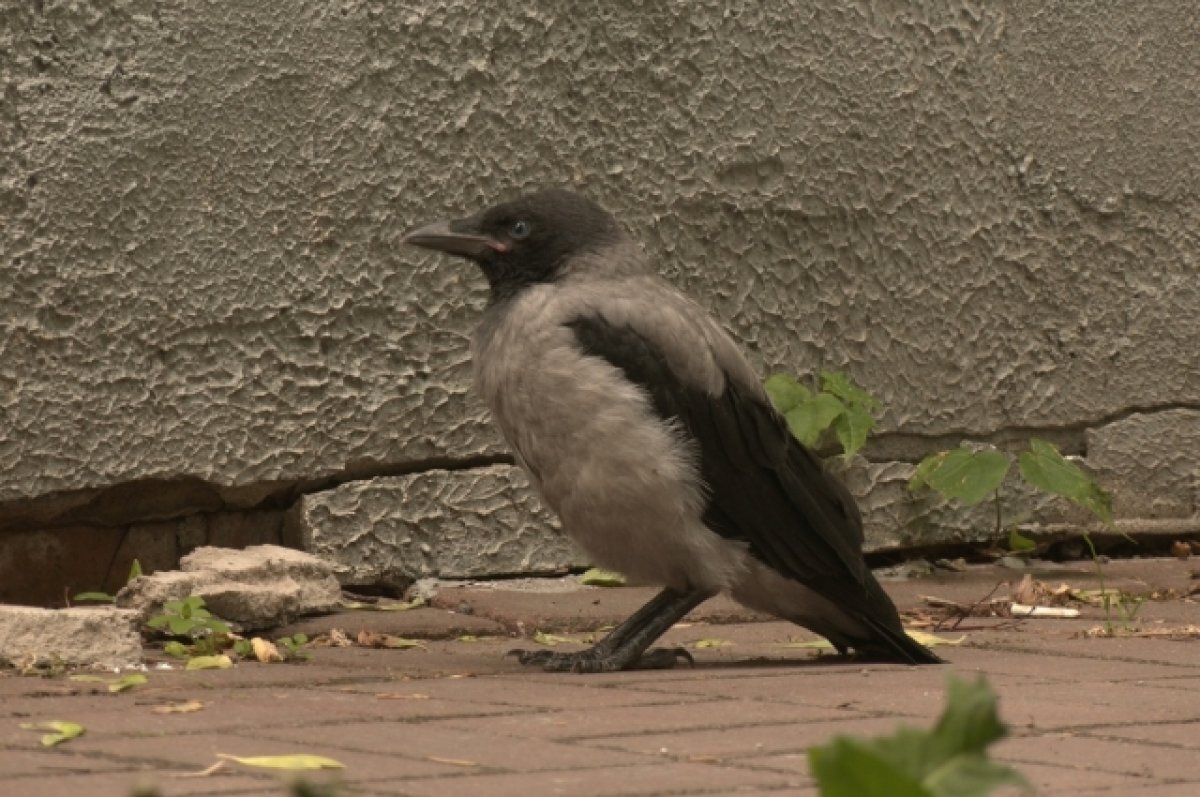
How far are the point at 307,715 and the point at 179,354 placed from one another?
5.40ft

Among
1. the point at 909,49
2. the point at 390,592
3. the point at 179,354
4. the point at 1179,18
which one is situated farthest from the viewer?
the point at 1179,18

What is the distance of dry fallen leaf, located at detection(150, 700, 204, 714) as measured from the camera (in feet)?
11.3

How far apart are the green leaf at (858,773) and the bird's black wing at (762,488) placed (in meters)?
2.78

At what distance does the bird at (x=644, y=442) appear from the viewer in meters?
4.29

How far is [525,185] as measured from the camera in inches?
209

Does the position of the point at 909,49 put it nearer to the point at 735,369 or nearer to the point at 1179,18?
the point at 1179,18

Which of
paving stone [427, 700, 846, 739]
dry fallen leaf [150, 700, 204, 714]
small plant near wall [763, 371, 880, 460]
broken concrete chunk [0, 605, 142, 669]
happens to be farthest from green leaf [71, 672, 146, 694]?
small plant near wall [763, 371, 880, 460]

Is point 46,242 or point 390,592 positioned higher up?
point 46,242

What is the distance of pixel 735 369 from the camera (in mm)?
4492

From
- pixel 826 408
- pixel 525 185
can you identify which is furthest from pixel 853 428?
pixel 525 185

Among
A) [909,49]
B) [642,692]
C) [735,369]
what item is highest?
[909,49]

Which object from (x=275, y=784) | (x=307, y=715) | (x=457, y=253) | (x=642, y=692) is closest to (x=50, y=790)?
(x=275, y=784)

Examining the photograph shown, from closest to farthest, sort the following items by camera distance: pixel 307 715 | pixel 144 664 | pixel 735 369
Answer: pixel 307 715 < pixel 144 664 < pixel 735 369

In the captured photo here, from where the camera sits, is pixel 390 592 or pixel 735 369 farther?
pixel 390 592
